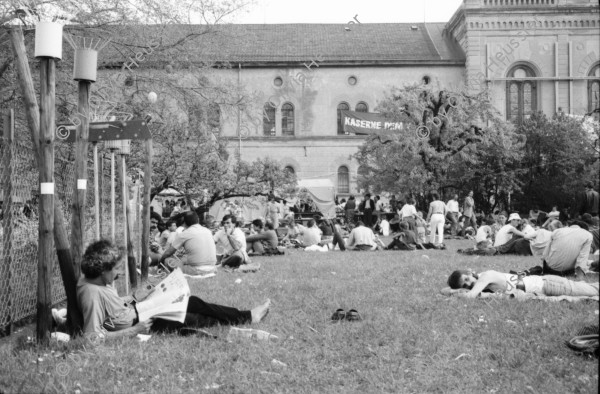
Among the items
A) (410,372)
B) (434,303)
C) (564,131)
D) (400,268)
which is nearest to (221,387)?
(410,372)

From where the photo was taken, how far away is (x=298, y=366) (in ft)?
18.4

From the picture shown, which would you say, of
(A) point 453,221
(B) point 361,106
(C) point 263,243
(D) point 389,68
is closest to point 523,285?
(C) point 263,243

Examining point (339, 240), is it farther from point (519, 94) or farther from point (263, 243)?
point (519, 94)

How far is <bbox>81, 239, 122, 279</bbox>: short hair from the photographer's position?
6547 millimetres

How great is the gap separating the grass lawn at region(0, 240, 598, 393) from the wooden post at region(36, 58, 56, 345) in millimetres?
379

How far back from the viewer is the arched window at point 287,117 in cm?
4875

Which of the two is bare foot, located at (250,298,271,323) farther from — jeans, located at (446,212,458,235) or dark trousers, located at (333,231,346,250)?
jeans, located at (446,212,458,235)

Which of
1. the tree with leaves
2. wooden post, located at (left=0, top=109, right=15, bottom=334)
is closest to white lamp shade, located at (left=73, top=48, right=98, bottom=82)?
wooden post, located at (left=0, top=109, right=15, bottom=334)

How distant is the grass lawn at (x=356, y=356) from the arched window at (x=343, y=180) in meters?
38.5

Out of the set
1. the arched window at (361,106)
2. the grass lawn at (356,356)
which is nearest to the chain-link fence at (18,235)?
the grass lawn at (356,356)

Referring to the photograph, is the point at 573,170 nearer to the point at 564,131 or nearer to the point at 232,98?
the point at 564,131

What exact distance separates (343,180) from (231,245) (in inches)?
1304

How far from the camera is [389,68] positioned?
1892 inches

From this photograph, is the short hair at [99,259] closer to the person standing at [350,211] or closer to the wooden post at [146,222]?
the wooden post at [146,222]
